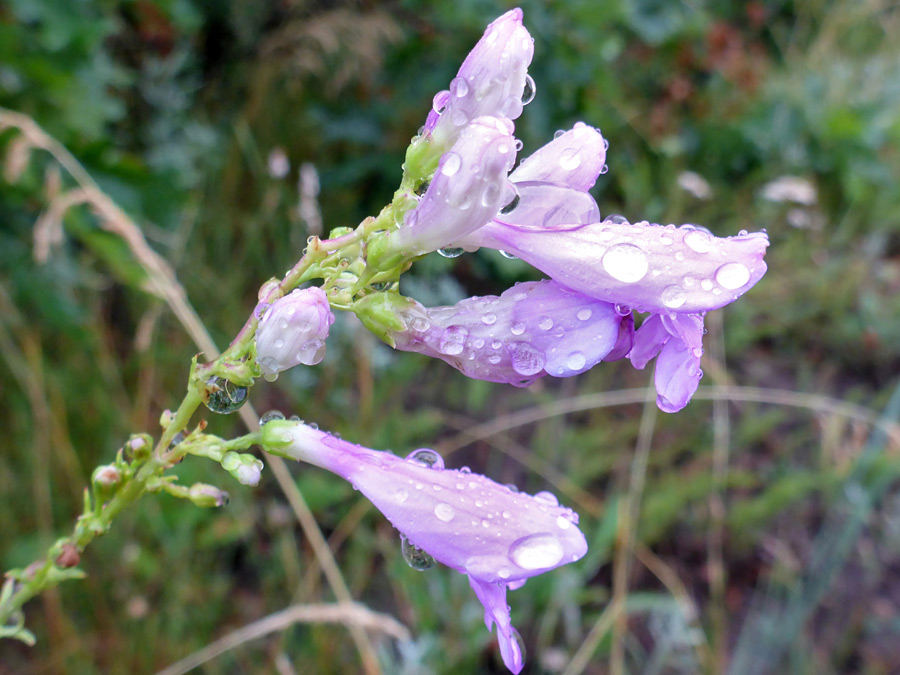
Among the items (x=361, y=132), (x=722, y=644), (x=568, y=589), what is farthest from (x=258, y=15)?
(x=722, y=644)

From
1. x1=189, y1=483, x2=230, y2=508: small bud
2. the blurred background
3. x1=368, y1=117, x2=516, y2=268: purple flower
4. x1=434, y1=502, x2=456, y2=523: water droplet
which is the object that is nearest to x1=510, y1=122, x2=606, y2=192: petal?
x1=368, y1=117, x2=516, y2=268: purple flower

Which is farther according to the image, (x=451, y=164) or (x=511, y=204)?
(x=511, y=204)

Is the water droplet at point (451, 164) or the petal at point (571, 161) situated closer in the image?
the water droplet at point (451, 164)

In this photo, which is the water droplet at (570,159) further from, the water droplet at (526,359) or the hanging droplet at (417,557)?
the hanging droplet at (417,557)

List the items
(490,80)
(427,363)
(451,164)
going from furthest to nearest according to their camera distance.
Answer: (427,363) < (490,80) < (451,164)

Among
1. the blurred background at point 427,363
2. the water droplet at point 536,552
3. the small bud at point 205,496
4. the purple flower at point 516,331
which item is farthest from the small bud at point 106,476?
the blurred background at point 427,363

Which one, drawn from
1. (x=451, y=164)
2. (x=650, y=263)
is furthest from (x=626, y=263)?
(x=451, y=164)

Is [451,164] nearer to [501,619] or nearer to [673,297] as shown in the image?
[673,297]
